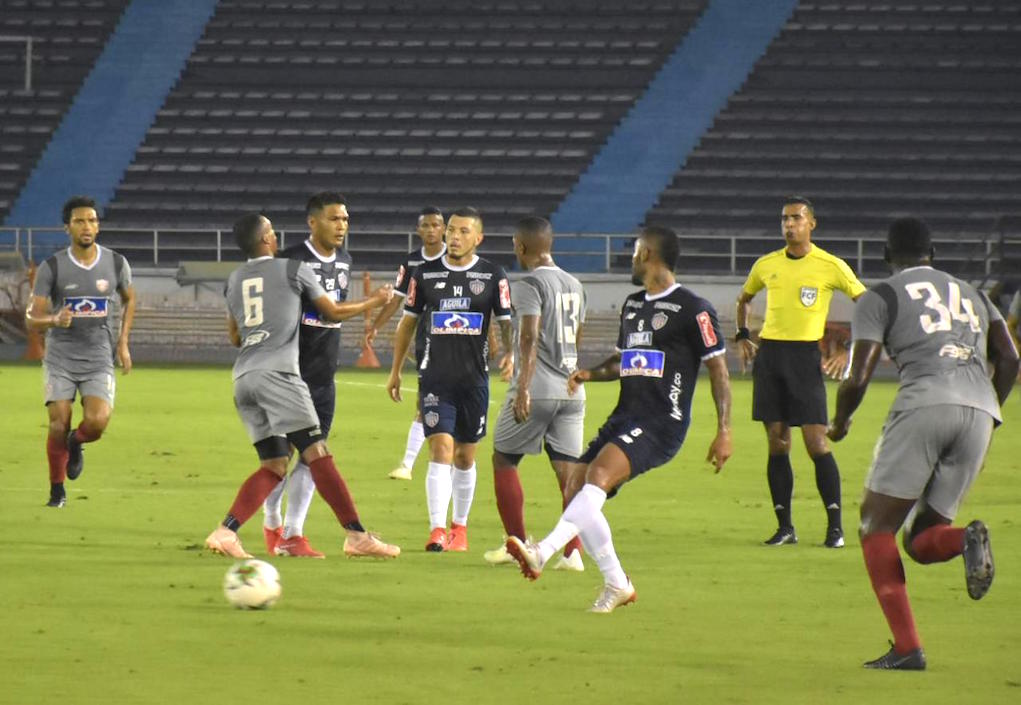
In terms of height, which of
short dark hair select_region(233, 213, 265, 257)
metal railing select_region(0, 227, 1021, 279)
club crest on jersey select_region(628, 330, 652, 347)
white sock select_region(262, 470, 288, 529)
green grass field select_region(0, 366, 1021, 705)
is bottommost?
green grass field select_region(0, 366, 1021, 705)

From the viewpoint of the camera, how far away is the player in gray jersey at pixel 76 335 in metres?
11.8

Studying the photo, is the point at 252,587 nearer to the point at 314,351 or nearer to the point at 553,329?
the point at 314,351

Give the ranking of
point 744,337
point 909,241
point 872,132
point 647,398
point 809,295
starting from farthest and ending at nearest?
point 872,132
point 744,337
point 809,295
point 647,398
point 909,241

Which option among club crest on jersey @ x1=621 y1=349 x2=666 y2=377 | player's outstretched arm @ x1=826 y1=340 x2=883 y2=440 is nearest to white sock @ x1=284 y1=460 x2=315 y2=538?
club crest on jersey @ x1=621 y1=349 x2=666 y2=377

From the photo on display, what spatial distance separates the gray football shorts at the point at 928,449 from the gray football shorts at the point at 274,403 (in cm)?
351

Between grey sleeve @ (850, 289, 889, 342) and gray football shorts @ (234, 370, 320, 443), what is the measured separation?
3.52 meters

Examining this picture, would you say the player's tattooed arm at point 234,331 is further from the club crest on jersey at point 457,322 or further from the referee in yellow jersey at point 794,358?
the referee in yellow jersey at point 794,358

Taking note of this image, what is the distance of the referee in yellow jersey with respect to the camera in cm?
1040

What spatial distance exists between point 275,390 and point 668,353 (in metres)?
2.29

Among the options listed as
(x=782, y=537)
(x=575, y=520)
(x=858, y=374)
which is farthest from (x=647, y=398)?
(x=782, y=537)

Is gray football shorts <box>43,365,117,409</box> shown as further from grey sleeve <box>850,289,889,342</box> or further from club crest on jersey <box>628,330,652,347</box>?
grey sleeve <box>850,289,889,342</box>

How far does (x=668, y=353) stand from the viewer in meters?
7.89

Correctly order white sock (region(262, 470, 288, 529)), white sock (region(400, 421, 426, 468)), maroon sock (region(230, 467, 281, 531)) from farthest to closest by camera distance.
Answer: white sock (region(400, 421, 426, 468)) < white sock (region(262, 470, 288, 529)) < maroon sock (region(230, 467, 281, 531))

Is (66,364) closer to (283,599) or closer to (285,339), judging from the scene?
(285,339)
